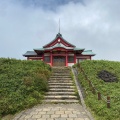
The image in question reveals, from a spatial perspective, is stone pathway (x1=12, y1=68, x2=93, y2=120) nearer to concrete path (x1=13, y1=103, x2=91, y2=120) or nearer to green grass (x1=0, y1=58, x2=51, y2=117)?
concrete path (x1=13, y1=103, x2=91, y2=120)

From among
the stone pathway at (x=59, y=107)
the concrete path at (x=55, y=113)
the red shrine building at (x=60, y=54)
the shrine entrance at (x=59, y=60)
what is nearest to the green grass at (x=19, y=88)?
the stone pathway at (x=59, y=107)

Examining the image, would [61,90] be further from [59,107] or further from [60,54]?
[60,54]

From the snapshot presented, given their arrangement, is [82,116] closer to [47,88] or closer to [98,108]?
[98,108]

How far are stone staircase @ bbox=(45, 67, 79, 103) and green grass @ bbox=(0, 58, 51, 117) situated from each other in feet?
2.01

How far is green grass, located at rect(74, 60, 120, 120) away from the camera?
31.0 feet

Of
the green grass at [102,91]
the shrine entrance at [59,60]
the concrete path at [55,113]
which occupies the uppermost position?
the shrine entrance at [59,60]

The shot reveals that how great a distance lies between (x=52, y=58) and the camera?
3306cm

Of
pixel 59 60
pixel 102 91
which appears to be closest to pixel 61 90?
pixel 102 91

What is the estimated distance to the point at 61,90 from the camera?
47.1 ft

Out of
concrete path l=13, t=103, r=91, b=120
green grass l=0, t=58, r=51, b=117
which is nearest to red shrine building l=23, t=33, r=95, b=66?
green grass l=0, t=58, r=51, b=117

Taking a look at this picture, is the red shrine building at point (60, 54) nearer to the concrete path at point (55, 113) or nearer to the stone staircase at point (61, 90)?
the stone staircase at point (61, 90)

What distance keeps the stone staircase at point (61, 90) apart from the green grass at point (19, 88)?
0.61 meters

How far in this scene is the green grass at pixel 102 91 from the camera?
946 centimetres

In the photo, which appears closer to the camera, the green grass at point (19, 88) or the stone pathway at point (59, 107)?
the stone pathway at point (59, 107)
